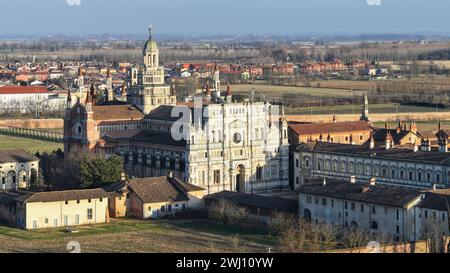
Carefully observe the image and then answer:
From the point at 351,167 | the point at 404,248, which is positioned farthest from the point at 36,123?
the point at 404,248

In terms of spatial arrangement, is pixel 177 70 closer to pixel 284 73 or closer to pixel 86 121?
pixel 284 73

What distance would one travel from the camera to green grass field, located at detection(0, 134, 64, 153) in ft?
149

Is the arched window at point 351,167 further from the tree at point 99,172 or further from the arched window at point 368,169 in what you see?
the tree at point 99,172

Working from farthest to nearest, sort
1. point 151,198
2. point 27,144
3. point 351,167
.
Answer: point 27,144 < point 351,167 < point 151,198

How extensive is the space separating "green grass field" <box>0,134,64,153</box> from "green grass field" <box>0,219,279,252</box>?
53.7ft

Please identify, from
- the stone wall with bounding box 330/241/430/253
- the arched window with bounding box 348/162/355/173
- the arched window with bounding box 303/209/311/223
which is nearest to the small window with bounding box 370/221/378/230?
the arched window with bounding box 303/209/311/223

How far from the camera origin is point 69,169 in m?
34.9

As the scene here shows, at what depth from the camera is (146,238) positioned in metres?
26.5

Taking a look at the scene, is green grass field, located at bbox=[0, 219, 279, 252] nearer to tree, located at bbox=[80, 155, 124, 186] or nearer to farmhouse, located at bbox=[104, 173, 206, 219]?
farmhouse, located at bbox=[104, 173, 206, 219]

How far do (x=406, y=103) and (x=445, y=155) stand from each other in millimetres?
36359

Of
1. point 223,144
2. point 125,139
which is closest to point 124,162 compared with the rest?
point 125,139

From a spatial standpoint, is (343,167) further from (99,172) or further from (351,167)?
(99,172)

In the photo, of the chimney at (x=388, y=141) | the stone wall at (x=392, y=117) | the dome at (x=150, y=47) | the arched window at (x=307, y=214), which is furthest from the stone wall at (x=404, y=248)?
the stone wall at (x=392, y=117)

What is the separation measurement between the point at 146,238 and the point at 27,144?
2205cm
